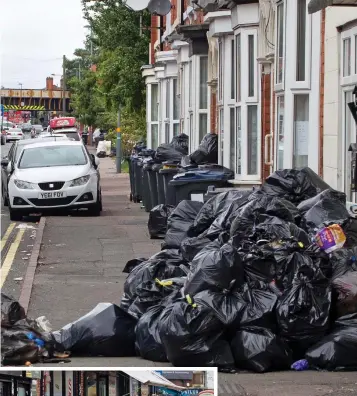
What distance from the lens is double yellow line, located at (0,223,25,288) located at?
13531 mm

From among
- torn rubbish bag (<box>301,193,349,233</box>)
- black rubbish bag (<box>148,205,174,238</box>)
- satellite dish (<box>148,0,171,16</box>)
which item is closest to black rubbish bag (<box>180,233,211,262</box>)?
torn rubbish bag (<box>301,193,349,233</box>)

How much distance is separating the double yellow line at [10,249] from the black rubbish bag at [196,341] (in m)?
4.56

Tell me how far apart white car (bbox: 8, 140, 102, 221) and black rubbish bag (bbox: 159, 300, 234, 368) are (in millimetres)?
13293

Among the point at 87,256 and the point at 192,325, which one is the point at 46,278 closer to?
the point at 87,256

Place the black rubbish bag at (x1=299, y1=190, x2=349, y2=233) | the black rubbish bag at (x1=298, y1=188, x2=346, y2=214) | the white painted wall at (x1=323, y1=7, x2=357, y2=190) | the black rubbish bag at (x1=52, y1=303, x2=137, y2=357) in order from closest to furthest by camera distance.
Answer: the black rubbish bag at (x1=52, y1=303, x2=137, y2=357)
the black rubbish bag at (x1=299, y1=190, x2=349, y2=233)
the black rubbish bag at (x1=298, y1=188, x2=346, y2=214)
the white painted wall at (x1=323, y1=7, x2=357, y2=190)

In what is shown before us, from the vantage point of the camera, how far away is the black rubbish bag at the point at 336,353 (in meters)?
7.37

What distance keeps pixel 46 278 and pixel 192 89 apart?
34.9ft

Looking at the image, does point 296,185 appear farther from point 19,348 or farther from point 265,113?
point 19,348

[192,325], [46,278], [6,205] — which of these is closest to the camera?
[192,325]

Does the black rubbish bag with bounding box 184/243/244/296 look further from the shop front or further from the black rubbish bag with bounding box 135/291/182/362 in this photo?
A: the shop front

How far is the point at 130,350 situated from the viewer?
26.6 ft

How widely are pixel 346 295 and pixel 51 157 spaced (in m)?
14.7

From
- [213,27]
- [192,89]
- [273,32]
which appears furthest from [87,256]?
[192,89]

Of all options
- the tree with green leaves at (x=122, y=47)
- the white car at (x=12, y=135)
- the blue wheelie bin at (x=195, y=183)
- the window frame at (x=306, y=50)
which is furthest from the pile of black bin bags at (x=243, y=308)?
the white car at (x=12, y=135)
